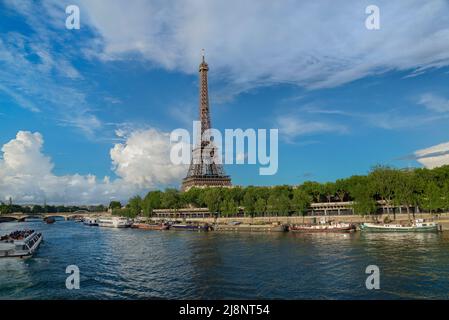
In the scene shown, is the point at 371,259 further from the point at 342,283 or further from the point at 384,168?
the point at 384,168

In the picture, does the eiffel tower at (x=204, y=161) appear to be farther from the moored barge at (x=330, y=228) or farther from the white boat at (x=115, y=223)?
the moored barge at (x=330, y=228)

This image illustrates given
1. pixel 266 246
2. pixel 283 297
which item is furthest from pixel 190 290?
pixel 266 246

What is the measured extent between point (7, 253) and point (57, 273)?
12716 mm

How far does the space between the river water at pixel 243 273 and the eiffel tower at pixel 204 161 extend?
96.0 meters

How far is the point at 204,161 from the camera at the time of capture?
15112 cm

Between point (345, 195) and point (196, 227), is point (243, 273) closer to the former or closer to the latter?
point (196, 227)

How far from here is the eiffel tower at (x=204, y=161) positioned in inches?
5635

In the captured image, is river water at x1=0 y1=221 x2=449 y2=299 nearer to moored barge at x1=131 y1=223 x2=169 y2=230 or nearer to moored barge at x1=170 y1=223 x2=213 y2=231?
moored barge at x1=170 y1=223 x2=213 y2=231

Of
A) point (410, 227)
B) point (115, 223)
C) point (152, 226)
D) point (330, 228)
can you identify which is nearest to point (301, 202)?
point (330, 228)

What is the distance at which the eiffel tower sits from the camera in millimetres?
143125

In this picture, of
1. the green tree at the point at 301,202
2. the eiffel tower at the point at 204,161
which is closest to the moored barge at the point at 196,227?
the green tree at the point at 301,202

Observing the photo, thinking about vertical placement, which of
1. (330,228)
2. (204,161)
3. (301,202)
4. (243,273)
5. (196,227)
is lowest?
(243,273)

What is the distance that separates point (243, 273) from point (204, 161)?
394ft

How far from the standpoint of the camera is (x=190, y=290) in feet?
88.6
